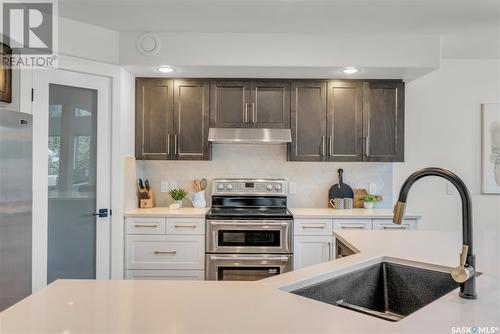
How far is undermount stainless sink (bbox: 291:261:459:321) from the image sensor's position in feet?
4.24

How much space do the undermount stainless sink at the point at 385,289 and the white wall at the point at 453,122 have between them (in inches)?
91.4

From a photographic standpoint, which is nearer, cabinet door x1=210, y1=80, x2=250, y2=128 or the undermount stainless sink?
the undermount stainless sink

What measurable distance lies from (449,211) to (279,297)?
3.26 metres

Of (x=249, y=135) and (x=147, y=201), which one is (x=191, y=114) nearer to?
(x=249, y=135)

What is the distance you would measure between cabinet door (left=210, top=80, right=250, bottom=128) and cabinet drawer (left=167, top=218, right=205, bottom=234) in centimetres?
94

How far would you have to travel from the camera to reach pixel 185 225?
9.95ft

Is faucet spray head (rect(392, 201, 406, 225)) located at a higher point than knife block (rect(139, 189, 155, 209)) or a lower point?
higher

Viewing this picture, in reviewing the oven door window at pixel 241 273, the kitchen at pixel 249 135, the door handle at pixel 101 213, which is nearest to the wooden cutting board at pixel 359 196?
the kitchen at pixel 249 135

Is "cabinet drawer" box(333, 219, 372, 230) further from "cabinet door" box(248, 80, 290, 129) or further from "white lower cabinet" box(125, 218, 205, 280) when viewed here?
"white lower cabinet" box(125, 218, 205, 280)

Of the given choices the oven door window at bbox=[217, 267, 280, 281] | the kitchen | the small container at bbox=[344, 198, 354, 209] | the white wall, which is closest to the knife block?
the kitchen

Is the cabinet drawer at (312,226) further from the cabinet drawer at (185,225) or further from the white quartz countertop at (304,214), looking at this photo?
the cabinet drawer at (185,225)

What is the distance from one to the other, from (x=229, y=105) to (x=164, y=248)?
4.84ft

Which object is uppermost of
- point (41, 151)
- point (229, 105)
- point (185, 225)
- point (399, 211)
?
point (229, 105)

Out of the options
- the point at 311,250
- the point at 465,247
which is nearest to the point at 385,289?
the point at 465,247
